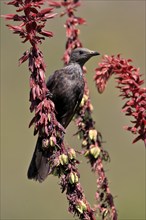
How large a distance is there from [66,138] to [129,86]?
6.28m

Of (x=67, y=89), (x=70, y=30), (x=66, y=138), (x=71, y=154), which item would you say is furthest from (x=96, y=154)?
(x=66, y=138)

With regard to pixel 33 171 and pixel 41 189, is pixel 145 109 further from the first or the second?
pixel 41 189

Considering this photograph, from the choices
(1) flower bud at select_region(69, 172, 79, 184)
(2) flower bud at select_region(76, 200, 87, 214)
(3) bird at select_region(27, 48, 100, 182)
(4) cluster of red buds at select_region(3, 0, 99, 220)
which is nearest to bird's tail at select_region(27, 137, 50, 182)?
(3) bird at select_region(27, 48, 100, 182)

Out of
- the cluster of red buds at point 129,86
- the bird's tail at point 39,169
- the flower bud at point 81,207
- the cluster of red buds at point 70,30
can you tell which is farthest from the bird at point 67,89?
the flower bud at point 81,207

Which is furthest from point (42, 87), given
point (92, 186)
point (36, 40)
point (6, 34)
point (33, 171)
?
point (6, 34)

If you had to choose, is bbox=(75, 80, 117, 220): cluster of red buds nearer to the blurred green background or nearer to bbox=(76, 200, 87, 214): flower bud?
bbox=(76, 200, 87, 214): flower bud

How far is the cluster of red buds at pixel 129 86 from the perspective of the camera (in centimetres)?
371

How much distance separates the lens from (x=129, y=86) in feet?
12.6

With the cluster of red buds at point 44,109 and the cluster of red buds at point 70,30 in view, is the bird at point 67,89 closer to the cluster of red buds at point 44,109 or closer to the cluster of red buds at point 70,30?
the cluster of red buds at point 70,30

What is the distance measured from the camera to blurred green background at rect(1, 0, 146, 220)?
11.9 meters

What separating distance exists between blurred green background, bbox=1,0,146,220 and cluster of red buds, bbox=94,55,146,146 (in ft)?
19.5

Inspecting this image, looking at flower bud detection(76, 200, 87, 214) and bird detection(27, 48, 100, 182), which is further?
bird detection(27, 48, 100, 182)

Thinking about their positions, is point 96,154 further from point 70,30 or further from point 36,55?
point 70,30

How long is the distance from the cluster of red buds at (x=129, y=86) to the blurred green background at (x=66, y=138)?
5.94m
